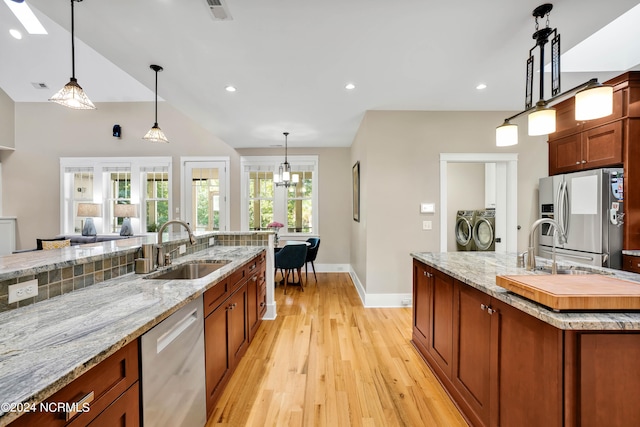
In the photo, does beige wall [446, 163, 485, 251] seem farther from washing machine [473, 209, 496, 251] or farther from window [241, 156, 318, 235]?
window [241, 156, 318, 235]

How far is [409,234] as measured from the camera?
3.69 metres

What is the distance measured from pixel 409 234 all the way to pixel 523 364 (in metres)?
2.56

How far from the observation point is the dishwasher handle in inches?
45.4

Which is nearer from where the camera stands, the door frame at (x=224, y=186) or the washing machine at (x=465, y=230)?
the washing machine at (x=465, y=230)

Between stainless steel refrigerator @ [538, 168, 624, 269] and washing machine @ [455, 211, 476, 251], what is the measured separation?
2.19 meters

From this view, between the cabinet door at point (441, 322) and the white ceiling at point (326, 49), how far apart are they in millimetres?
1827

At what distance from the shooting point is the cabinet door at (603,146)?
112 inches

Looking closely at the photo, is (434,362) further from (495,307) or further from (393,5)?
(393,5)

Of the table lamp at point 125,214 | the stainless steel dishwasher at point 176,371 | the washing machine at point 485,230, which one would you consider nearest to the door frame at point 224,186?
the table lamp at point 125,214

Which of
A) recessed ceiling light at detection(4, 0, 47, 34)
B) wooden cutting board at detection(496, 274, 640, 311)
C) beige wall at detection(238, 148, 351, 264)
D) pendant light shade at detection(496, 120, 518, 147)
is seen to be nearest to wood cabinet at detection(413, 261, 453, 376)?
wooden cutting board at detection(496, 274, 640, 311)

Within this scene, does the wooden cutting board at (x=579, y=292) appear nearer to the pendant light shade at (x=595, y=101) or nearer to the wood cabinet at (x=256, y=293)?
the pendant light shade at (x=595, y=101)

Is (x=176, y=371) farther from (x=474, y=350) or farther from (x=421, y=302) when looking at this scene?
(x=421, y=302)

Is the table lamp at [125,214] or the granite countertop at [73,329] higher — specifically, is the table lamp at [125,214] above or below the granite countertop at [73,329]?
above

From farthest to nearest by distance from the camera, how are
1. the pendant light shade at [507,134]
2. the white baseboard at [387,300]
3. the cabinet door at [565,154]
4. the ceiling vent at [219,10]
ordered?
the white baseboard at [387,300] < the cabinet door at [565,154] < the pendant light shade at [507,134] < the ceiling vent at [219,10]
